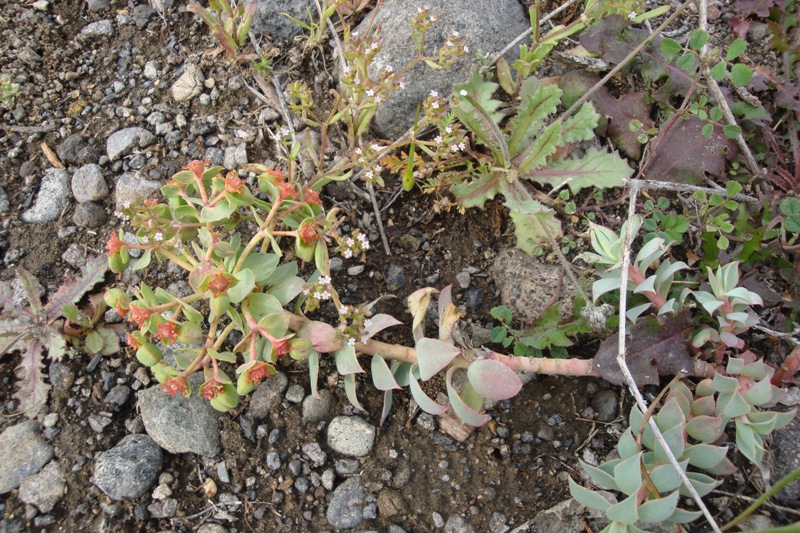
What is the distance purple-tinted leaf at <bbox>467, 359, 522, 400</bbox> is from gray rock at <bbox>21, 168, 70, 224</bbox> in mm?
2153

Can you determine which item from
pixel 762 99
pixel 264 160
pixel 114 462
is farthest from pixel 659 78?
pixel 114 462

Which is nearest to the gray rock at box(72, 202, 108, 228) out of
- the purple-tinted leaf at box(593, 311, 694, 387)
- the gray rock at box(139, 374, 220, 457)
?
the gray rock at box(139, 374, 220, 457)

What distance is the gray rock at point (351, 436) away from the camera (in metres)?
2.43

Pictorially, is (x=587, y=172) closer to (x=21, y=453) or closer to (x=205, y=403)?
(x=205, y=403)

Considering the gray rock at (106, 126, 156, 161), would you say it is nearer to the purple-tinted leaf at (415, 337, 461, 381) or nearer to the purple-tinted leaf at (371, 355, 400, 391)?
the purple-tinted leaf at (371, 355, 400, 391)

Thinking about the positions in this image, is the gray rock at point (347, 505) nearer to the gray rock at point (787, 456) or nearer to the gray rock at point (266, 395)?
the gray rock at point (266, 395)

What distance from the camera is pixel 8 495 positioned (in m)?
2.34

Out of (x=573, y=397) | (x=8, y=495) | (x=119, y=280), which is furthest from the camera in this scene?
(x=119, y=280)

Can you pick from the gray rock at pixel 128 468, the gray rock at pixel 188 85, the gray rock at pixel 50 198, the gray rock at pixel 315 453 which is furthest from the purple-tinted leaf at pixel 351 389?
the gray rock at pixel 188 85

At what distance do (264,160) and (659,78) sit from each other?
6.81 ft

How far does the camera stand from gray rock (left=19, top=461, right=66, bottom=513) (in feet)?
7.57

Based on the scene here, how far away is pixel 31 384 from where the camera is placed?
2516 mm

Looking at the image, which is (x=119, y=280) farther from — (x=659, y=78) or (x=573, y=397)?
(x=659, y=78)

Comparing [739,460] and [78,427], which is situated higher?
[78,427]
